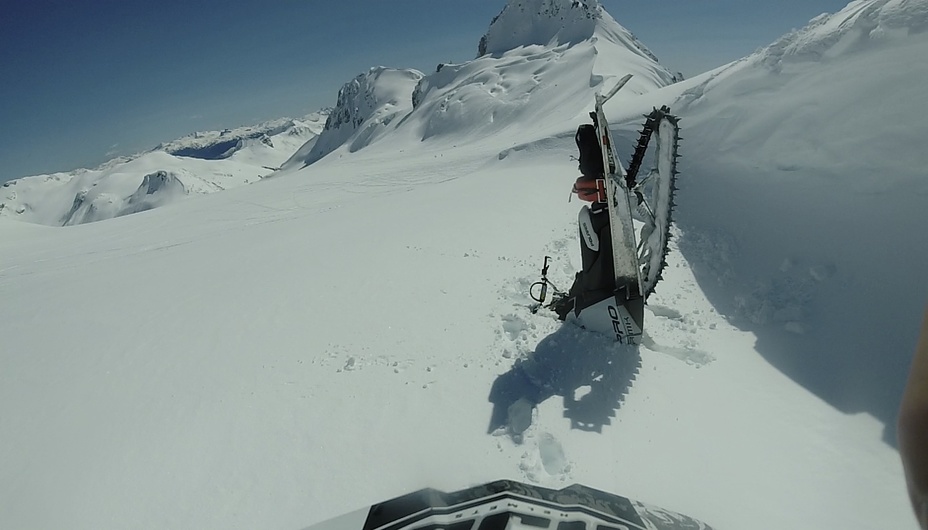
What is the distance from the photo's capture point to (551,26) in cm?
8794

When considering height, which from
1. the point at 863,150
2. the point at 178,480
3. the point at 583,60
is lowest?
the point at 178,480

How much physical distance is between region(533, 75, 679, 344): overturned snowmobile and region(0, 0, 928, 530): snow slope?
43cm

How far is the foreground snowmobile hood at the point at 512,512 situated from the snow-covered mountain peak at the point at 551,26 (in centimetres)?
8201

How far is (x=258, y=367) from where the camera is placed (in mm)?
6418

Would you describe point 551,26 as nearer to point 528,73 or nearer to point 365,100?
point 528,73

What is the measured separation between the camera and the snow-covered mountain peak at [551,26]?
80.2 metres

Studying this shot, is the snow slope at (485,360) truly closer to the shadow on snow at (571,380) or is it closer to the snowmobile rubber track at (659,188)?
the shadow on snow at (571,380)

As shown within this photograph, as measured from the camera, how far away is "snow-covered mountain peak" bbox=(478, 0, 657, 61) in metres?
80.2

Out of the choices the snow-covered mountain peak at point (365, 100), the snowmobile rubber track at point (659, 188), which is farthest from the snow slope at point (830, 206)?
the snow-covered mountain peak at point (365, 100)

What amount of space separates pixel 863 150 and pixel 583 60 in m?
61.7

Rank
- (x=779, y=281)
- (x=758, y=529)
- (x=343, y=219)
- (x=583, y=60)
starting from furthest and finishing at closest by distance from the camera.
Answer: (x=583, y=60)
(x=343, y=219)
(x=779, y=281)
(x=758, y=529)

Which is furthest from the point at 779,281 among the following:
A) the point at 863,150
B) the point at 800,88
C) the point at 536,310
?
the point at 800,88

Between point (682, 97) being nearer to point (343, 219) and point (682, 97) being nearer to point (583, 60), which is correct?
point (343, 219)

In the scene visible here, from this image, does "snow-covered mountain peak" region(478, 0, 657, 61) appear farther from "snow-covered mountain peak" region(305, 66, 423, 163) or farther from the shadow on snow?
the shadow on snow
